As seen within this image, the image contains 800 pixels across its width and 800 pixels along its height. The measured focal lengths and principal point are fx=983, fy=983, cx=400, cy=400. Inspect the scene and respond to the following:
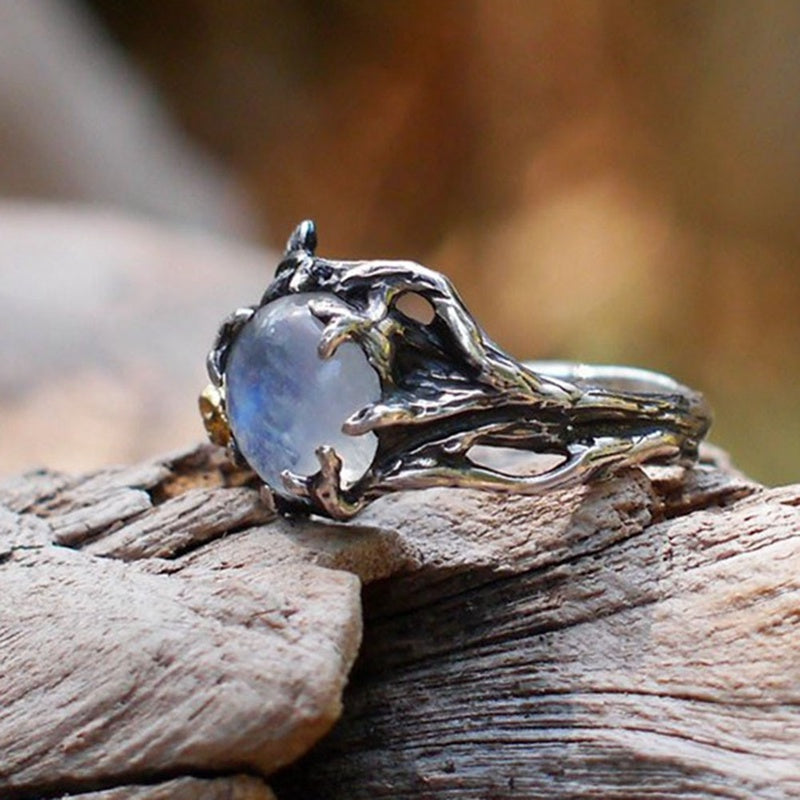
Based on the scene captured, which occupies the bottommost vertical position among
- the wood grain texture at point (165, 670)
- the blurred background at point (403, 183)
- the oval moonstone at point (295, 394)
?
the wood grain texture at point (165, 670)

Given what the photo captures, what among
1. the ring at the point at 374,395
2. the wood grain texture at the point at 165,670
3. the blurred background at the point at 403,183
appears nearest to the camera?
the wood grain texture at the point at 165,670

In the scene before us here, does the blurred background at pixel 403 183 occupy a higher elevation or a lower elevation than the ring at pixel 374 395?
higher

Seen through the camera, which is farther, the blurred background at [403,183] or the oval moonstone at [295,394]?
the blurred background at [403,183]

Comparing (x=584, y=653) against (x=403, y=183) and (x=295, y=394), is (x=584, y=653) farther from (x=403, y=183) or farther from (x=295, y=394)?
(x=403, y=183)

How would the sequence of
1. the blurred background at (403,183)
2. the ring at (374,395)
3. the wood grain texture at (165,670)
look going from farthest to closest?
the blurred background at (403,183) → the ring at (374,395) → the wood grain texture at (165,670)

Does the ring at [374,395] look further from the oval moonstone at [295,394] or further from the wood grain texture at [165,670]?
the wood grain texture at [165,670]

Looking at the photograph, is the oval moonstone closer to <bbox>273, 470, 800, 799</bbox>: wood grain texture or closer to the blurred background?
→ <bbox>273, 470, 800, 799</bbox>: wood grain texture

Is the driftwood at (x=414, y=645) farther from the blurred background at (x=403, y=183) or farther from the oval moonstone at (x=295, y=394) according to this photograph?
the blurred background at (x=403, y=183)

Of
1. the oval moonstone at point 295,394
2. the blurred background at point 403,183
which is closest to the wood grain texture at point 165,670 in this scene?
the oval moonstone at point 295,394
